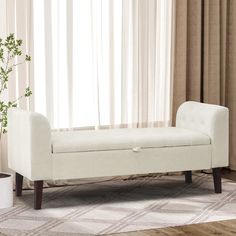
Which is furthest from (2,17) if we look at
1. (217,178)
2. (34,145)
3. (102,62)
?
(217,178)

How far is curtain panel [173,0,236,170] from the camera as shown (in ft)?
17.8

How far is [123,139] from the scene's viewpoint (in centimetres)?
430

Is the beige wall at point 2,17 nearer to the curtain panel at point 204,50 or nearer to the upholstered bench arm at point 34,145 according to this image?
the upholstered bench arm at point 34,145

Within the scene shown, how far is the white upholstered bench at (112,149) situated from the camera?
4.08 meters

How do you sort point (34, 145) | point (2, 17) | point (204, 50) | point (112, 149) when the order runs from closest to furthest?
point (34, 145) → point (112, 149) → point (2, 17) → point (204, 50)

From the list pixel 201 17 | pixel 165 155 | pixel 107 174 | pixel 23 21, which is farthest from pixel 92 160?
pixel 201 17

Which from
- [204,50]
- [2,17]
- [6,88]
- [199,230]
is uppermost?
[2,17]

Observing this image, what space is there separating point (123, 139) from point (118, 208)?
47 centimetres

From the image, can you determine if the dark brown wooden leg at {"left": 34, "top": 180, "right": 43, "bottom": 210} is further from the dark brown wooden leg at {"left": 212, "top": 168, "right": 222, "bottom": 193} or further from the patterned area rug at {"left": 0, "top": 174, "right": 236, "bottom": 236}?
the dark brown wooden leg at {"left": 212, "top": 168, "right": 222, "bottom": 193}

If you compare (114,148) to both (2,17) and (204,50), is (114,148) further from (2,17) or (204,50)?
(204,50)

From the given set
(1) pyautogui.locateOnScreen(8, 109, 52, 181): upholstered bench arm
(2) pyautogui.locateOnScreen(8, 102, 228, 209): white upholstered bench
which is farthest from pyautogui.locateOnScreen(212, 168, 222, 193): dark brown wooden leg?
(1) pyautogui.locateOnScreen(8, 109, 52, 181): upholstered bench arm

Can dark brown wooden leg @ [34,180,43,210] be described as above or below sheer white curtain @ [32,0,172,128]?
below

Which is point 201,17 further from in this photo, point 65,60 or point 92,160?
point 92,160

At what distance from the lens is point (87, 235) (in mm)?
3553
